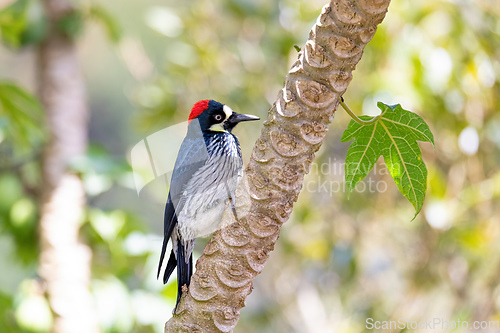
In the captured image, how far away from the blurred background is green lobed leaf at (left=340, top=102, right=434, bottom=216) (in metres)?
1.23

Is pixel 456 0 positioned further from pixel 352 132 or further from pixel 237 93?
pixel 352 132

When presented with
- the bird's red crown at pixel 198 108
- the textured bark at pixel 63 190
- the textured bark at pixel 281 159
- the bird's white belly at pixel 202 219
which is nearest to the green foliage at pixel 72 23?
the textured bark at pixel 63 190

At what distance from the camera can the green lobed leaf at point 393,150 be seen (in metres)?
1.02

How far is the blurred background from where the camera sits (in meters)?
2.51

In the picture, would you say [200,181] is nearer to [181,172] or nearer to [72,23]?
[181,172]

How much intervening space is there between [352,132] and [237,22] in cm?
292

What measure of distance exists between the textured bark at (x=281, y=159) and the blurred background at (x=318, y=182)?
1.07 metres

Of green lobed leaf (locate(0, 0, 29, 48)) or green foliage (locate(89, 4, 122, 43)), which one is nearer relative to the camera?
green lobed leaf (locate(0, 0, 29, 48))

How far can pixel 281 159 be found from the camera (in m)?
1.03

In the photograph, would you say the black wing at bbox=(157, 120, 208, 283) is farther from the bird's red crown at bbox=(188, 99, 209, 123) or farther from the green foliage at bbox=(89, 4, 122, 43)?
the green foliage at bbox=(89, 4, 122, 43)

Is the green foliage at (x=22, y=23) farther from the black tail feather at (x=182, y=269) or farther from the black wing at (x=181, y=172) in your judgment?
the black tail feather at (x=182, y=269)

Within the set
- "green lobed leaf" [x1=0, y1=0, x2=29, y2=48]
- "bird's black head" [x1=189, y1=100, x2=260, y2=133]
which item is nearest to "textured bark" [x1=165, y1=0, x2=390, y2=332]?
"bird's black head" [x1=189, y1=100, x2=260, y2=133]

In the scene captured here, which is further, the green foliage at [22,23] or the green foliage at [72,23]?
the green foliage at [72,23]

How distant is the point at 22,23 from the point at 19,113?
72 cm
